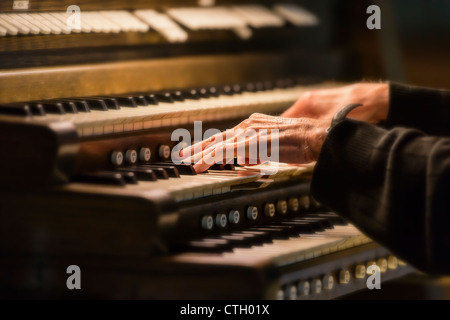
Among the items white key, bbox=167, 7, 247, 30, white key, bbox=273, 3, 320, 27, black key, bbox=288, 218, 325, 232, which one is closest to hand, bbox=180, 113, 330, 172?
black key, bbox=288, 218, 325, 232

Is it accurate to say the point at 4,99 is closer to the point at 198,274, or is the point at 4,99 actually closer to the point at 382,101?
the point at 198,274

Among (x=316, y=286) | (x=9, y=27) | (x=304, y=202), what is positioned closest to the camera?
(x=316, y=286)

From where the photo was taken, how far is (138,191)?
1.79 metres

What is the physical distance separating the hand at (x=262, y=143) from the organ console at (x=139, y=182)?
53 mm

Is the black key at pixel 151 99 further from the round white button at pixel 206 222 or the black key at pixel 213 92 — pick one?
the round white button at pixel 206 222

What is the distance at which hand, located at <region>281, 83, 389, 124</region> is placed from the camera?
250 centimetres

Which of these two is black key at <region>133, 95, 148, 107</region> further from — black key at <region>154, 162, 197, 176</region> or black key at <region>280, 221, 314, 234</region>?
black key at <region>280, 221, 314, 234</region>

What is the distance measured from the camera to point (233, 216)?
2104 millimetres

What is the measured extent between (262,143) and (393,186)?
0.32 m

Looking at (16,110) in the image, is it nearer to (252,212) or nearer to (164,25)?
(252,212)

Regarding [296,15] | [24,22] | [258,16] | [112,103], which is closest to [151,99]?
[112,103]

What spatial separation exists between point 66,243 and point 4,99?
45cm

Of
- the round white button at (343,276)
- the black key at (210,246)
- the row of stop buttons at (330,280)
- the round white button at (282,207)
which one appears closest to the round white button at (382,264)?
the row of stop buttons at (330,280)

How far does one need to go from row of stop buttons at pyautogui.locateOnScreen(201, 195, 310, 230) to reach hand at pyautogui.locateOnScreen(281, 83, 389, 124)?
264 millimetres
